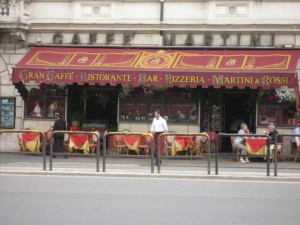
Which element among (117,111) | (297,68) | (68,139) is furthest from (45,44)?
(297,68)

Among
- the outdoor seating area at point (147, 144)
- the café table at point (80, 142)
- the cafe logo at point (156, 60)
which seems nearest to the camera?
the outdoor seating area at point (147, 144)

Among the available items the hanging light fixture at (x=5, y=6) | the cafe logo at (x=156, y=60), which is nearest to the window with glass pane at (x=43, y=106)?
the hanging light fixture at (x=5, y=6)

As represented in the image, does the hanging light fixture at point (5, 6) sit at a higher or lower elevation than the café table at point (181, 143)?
higher

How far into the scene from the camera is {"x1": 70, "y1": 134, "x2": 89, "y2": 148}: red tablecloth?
16.0 m

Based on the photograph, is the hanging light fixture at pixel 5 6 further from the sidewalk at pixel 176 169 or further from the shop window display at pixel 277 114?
the shop window display at pixel 277 114

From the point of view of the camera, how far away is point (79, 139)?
53.0ft

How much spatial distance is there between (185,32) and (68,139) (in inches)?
268

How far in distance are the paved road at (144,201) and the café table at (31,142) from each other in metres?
3.42

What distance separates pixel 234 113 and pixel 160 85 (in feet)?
13.0

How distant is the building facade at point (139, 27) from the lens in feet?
65.5

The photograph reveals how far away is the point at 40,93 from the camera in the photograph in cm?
2127

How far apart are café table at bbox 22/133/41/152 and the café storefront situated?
2.22 meters

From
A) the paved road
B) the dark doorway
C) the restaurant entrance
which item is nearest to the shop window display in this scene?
the dark doorway

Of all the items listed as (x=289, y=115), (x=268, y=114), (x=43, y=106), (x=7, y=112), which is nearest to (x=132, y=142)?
(x=43, y=106)
